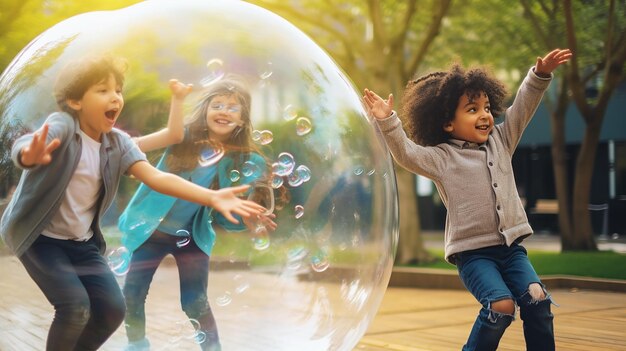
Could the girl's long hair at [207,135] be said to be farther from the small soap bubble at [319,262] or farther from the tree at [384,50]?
the tree at [384,50]

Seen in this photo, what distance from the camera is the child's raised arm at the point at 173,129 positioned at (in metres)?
3.02

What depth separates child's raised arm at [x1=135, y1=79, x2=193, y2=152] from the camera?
302cm

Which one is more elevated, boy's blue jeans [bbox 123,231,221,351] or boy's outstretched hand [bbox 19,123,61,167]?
boy's outstretched hand [bbox 19,123,61,167]

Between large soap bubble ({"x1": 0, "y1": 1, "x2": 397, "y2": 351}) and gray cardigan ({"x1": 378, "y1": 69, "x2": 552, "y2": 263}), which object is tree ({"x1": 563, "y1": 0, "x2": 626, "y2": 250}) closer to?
gray cardigan ({"x1": 378, "y1": 69, "x2": 552, "y2": 263})

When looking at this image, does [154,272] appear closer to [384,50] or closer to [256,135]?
[256,135]

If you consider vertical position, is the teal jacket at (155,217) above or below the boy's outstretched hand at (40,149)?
below

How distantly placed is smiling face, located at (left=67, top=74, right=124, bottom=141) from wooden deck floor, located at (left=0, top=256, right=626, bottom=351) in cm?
55

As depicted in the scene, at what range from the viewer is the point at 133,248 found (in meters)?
3.05

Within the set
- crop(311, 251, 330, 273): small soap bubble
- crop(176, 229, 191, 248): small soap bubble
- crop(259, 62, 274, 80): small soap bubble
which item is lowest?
crop(311, 251, 330, 273): small soap bubble

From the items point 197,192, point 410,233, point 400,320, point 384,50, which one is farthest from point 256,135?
point 410,233

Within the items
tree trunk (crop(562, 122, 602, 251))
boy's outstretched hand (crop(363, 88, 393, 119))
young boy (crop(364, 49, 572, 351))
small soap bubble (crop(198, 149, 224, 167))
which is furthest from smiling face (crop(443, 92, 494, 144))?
tree trunk (crop(562, 122, 602, 251))

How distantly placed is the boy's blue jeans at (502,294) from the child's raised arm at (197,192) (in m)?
1.23

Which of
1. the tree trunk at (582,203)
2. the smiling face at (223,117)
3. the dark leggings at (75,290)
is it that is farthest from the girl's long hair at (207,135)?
the tree trunk at (582,203)

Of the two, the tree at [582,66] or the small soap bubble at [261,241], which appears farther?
the tree at [582,66]
